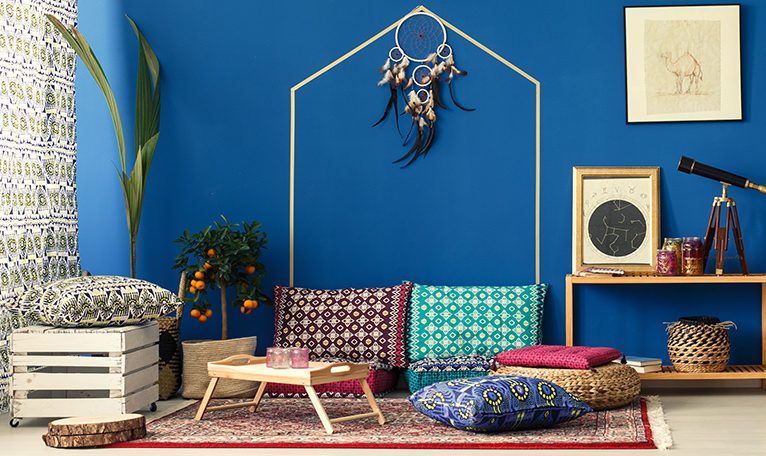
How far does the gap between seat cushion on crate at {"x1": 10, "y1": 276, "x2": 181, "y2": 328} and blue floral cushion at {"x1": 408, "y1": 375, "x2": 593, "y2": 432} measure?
1436mm

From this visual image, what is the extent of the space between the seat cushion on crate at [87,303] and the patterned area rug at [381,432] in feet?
1.73

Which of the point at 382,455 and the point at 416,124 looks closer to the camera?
the point at 382,455

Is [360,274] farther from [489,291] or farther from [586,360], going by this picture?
[586,360]

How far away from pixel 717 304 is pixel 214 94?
3.22 meters

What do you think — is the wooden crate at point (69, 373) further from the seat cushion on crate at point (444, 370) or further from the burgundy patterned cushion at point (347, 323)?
the seat cushion on crate at point (444, 370)

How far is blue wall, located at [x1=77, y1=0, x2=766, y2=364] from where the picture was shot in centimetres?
440

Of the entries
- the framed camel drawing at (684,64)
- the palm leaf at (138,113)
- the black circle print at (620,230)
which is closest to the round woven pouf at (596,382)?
the black circle print at (620,230)

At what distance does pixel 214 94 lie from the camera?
466cm

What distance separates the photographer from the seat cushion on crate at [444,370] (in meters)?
3.98

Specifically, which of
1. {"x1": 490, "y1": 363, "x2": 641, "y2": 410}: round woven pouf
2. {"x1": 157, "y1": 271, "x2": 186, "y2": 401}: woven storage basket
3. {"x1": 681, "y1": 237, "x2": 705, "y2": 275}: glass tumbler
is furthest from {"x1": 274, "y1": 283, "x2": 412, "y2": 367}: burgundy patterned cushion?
{"x1": 681, "y1": 237, "x2": 705, "y2": 275}: glass tumbler

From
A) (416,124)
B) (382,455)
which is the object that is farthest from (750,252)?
(382,455)

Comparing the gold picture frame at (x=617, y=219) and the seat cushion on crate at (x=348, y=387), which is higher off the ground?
the gold picture frame at (x=617, y=219)

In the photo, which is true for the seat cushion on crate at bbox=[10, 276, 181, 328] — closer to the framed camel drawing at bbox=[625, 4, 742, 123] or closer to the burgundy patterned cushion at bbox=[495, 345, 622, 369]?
the burgundy patterned cushion at bbox=[495, 345, 622, 369]

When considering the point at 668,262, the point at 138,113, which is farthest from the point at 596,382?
the point at 138,113
